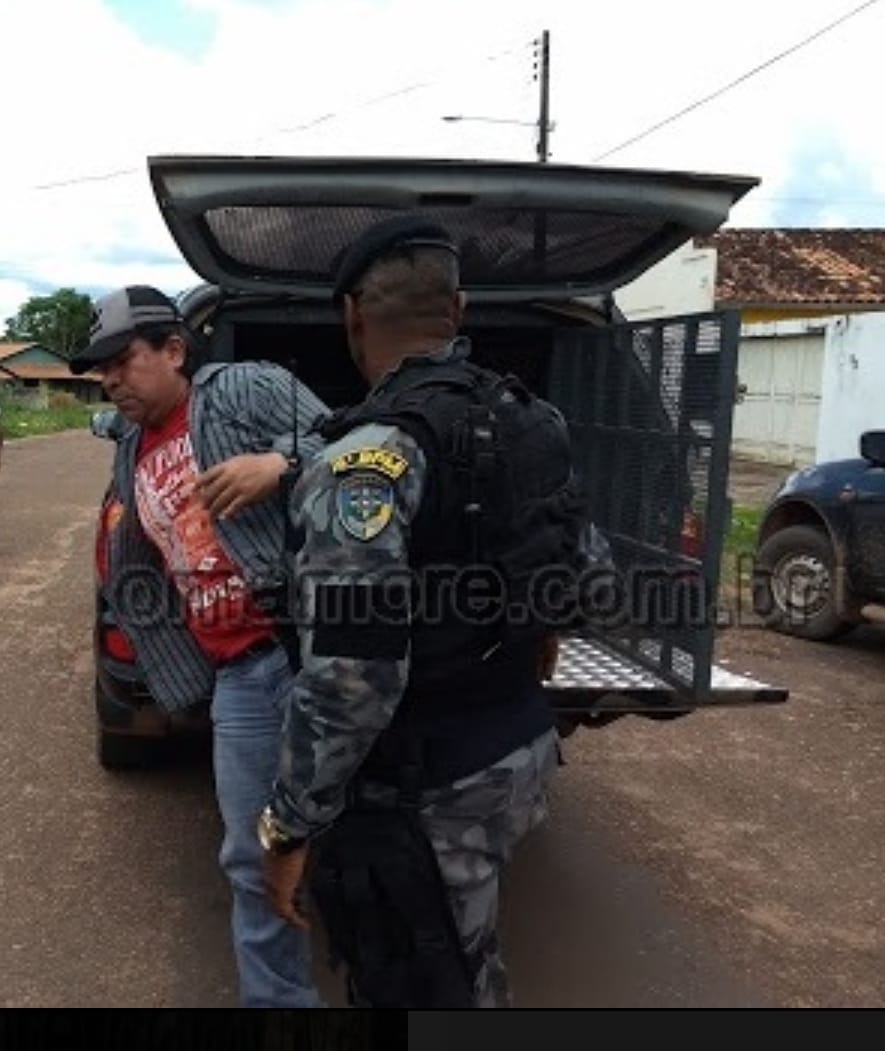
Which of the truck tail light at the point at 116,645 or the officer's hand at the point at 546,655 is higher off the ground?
the officer's hand at the point at 546,655

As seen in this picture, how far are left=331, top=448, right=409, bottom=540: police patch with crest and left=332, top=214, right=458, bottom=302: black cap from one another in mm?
338

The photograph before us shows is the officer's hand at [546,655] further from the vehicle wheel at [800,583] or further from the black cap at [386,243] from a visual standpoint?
the vehicle wheel at [800,583]

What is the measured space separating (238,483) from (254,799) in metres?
0.68

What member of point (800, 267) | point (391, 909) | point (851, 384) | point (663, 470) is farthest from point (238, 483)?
point (800, 267)

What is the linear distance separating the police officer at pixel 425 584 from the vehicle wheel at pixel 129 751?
272 cm

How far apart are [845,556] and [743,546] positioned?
12.2 ft

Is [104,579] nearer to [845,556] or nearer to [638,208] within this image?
[638,208]

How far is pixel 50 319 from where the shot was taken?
114125 mm

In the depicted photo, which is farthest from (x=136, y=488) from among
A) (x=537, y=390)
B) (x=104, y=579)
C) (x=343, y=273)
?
(x=537, y=390)

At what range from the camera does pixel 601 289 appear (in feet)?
12.2

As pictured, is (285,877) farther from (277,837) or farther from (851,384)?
(851,384)

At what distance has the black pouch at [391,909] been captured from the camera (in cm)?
180

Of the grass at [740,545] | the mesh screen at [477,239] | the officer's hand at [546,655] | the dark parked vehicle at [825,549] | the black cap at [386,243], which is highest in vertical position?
the mesh screen at [477,239]

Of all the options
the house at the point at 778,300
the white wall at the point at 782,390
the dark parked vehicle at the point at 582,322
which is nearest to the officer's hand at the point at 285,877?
the dark parked vehicle at the point at 582,322
